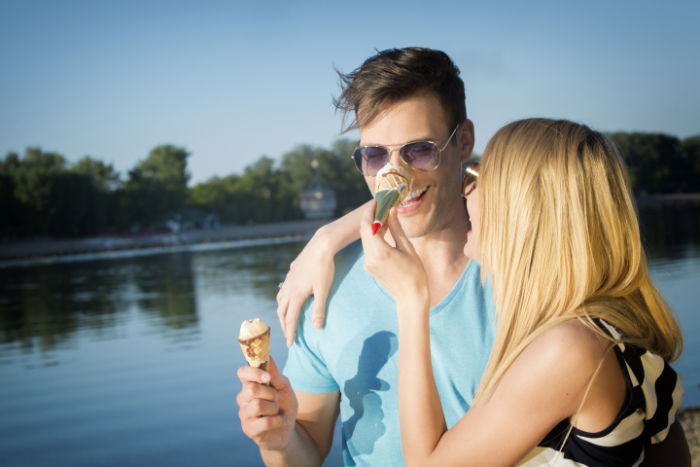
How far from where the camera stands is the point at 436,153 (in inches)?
89.5

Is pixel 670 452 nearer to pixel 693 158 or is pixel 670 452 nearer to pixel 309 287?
pixel 309 287

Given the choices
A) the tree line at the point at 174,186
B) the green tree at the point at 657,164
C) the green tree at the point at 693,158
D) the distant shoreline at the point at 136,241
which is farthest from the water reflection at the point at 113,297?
the green tree at the point at 693,158

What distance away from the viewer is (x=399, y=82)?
7.41ft

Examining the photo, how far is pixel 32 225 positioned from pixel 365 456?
74565 millimetres

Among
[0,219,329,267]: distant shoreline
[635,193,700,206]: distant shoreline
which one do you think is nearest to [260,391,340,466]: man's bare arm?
[0,219,329,267]: distant shoreline

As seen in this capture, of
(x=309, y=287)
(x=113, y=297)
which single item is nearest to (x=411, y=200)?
(x=309, y=287)

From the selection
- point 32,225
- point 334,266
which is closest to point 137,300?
point 334,266

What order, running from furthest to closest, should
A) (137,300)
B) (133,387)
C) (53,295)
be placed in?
(53,295)
(137,300)
(133,387)

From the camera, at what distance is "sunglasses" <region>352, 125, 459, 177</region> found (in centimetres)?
226

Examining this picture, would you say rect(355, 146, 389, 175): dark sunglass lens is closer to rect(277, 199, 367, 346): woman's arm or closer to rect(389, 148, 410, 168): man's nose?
rect(389, 148, 410, 168): man's nose

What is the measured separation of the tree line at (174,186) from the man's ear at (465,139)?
46708mm

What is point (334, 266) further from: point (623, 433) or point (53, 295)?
point (53, 295)

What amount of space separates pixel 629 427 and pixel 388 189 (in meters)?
0.89

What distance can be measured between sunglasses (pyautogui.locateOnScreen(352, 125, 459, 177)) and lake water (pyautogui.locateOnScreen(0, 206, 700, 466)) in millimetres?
1381
